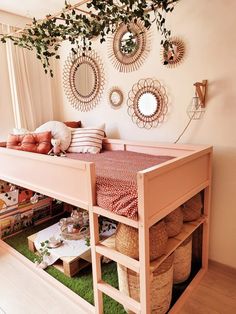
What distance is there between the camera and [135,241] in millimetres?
1304

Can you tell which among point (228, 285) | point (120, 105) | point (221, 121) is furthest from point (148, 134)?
point (228, 285)

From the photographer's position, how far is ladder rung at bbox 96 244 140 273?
1.24 metres

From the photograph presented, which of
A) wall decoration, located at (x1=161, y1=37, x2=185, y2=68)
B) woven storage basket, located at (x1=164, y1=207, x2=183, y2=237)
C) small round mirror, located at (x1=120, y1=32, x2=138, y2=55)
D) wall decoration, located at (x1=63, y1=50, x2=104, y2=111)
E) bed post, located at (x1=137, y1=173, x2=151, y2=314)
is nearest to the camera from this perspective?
bed post, located at (x1=137, y1=173, x2=151, y2=314)

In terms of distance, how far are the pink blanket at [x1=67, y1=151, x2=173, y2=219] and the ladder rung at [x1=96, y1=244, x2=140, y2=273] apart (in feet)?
0.85

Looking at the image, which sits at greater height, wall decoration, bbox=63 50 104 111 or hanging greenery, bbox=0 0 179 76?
hanging greenery, bbox=0 0 179 76

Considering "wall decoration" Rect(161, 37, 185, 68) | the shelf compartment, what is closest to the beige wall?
"wall decoration" Rect(161, 37, 185, 68)

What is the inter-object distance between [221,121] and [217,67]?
0.38 metres

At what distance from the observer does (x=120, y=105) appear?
234cm

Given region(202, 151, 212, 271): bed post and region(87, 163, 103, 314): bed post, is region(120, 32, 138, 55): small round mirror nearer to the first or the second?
region(202, 151, 212, 271): bed post

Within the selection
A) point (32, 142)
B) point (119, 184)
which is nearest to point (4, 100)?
point (32, 142)

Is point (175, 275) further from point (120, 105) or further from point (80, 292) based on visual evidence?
point (120, 105)

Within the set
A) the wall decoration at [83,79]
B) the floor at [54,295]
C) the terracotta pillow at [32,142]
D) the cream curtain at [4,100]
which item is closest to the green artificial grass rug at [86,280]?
the floor at [54,295]

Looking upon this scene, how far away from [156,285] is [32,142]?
1.54m

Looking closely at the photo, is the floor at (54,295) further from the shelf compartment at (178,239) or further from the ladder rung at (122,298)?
the shelf compartment at (178,239)
